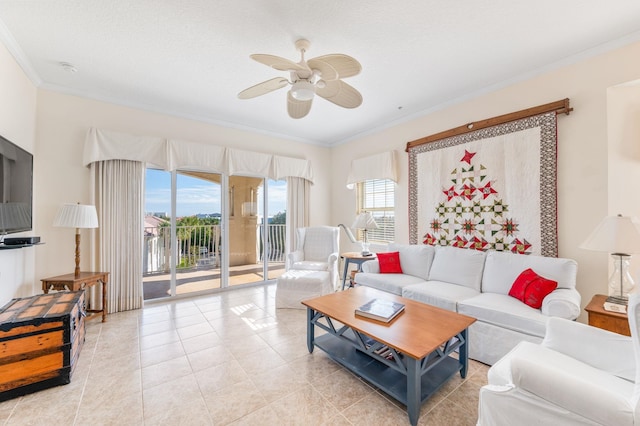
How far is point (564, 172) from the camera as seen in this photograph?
257 centimetres

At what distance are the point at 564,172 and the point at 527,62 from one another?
3.74 ft

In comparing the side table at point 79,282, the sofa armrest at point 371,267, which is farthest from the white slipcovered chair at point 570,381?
the side table at point 79,282

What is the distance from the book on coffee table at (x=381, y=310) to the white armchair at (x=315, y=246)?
1.84 m

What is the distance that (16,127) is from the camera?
98.0 inches

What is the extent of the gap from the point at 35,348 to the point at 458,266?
3.72 meters

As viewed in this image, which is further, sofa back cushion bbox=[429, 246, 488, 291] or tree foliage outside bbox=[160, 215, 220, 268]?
tree foliage outside bbox=[160, 215, 220, 268]

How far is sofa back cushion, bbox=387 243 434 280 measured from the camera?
3297 mm

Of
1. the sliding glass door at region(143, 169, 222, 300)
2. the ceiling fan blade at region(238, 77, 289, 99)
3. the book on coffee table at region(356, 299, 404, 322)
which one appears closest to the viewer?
the book on coffee table at region(356, 299, 404, 322)

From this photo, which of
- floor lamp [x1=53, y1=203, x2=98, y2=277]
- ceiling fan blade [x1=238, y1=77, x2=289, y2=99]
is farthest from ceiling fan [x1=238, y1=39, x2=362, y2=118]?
floor lamp [x1=53, y1=203, x2=98, y2=277]

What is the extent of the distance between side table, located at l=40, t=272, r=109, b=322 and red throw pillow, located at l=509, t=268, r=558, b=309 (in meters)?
4.24

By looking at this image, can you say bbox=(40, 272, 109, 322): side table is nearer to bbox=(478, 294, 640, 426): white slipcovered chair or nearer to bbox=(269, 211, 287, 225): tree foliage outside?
bbox=(269, 211, 287, 225): tree foliage outside

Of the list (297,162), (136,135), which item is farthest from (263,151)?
(136,135)

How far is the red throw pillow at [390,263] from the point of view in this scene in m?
3.45

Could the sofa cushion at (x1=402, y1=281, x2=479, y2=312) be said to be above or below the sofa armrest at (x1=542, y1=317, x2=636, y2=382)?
below
